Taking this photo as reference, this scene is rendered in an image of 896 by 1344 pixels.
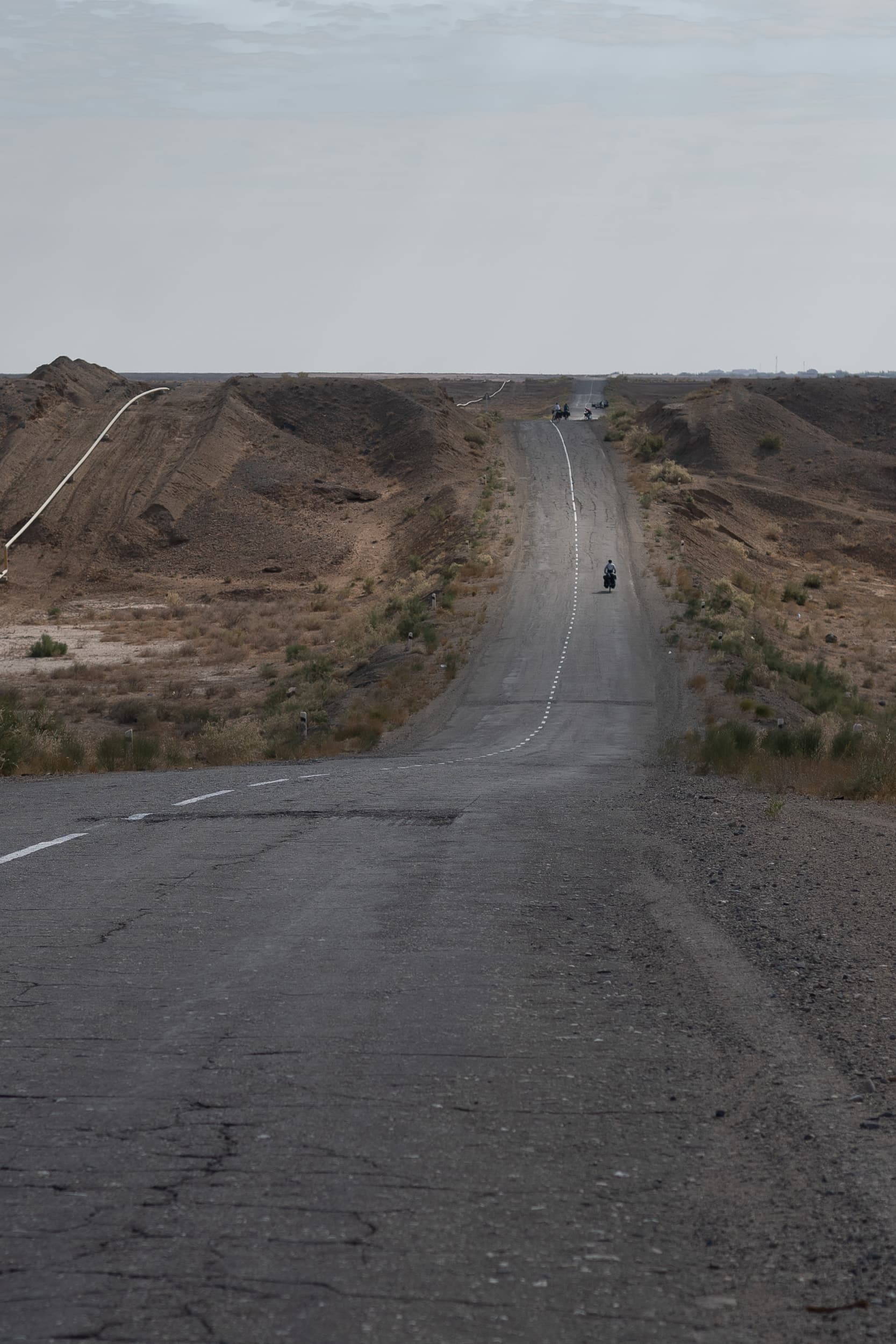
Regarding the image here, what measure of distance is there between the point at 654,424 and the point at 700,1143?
304ft

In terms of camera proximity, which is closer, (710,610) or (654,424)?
(710,610)

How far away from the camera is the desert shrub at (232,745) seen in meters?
28.1

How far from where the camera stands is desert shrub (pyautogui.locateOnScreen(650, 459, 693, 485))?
75625 millimetres

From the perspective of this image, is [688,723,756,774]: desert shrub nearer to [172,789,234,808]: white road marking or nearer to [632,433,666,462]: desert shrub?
[172,789,234,808]: white road marking

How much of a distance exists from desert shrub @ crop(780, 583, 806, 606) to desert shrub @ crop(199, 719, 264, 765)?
3268cm

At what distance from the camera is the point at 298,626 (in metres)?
56.2

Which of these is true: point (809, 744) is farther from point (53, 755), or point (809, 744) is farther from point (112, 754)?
point (53, 755)

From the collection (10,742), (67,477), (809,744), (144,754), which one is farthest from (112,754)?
(67,477)

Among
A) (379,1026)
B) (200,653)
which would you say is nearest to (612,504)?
(200,653)

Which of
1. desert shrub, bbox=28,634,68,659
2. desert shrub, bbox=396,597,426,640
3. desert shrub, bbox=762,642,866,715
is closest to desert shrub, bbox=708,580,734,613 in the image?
desert shrub, bbox=762,642,866,715

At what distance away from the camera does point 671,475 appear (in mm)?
76250

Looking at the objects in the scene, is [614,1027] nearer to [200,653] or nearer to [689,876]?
[689,876]

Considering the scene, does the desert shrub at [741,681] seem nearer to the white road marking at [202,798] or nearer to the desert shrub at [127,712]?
the desert shrub at [127,712]

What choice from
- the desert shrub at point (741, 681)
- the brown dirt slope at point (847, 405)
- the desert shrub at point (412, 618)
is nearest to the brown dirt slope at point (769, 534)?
the desert shrub at point (741, 681)
